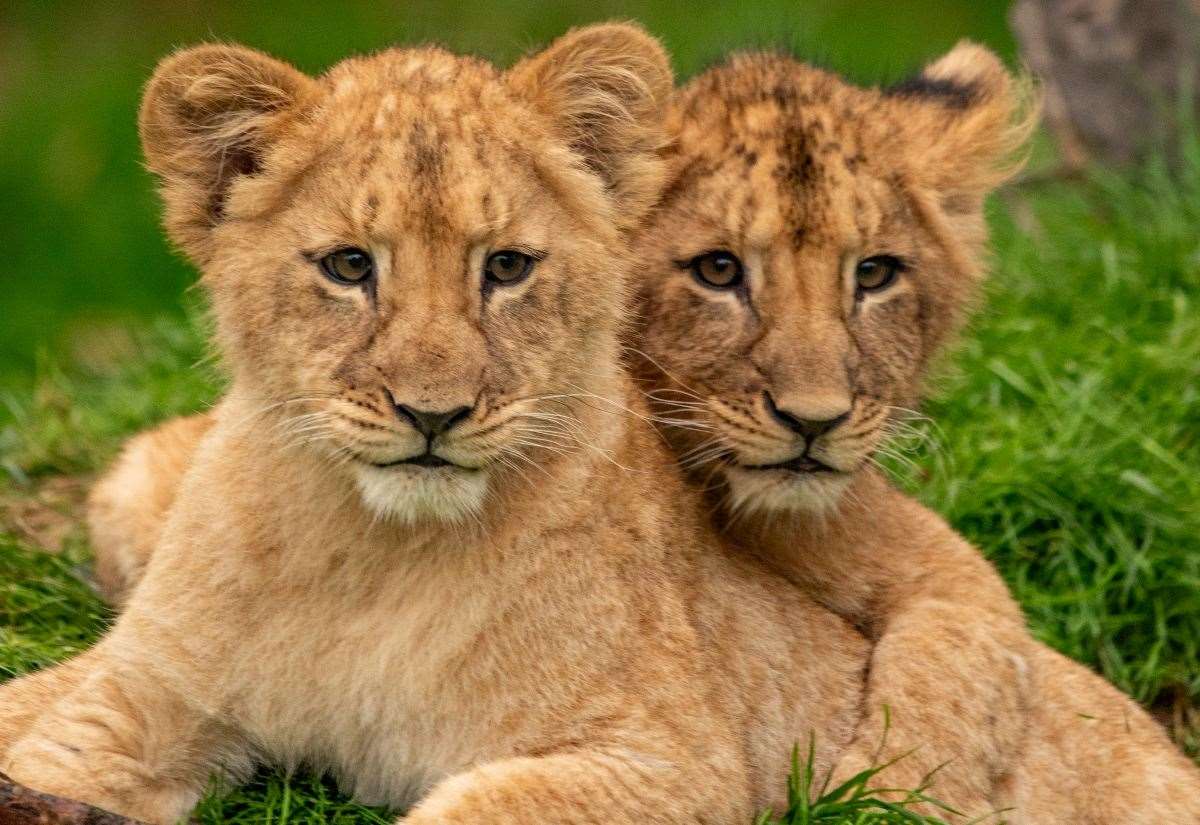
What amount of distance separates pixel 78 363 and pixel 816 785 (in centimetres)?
517

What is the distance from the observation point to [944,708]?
458 cm

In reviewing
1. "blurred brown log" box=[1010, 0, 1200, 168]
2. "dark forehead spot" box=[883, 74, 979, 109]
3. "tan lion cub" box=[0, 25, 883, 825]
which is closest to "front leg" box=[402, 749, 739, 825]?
"tan lion cub" box=[0, 25, 883, 825]

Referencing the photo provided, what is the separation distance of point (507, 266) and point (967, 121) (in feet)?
6.00

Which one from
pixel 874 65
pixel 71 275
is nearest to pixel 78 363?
pixel 71 275

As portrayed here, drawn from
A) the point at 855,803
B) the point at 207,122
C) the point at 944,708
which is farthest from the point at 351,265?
the point at 944,708

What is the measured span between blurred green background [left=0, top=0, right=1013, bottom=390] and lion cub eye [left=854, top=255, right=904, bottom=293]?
6.40 metres

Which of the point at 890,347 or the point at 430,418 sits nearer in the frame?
A: the point at 430,418

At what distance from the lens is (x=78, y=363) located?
8.62 metres

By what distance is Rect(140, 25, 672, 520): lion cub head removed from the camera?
3.75 meters

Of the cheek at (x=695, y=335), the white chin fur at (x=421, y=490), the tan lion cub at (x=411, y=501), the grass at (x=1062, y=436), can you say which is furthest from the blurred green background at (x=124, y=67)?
the white chin fur at (x=421, y=490)

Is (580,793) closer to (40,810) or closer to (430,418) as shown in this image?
(430,418)

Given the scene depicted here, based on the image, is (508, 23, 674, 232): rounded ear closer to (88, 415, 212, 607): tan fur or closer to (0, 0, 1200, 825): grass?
(0, 0, 1200, 825): grass

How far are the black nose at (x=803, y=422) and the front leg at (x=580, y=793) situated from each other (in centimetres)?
80

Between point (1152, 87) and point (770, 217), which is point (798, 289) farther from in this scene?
point (1152, 87)
